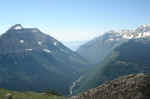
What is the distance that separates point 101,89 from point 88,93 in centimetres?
227

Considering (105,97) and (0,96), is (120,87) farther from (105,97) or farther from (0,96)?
(0,96)

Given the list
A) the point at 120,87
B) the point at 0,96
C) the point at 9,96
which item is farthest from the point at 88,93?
the point at 0,96

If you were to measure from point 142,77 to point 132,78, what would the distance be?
3.91ft

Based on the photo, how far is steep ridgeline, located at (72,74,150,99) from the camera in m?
20.4

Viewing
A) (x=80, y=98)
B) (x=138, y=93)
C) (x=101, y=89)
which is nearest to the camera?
(x=138, y=93)

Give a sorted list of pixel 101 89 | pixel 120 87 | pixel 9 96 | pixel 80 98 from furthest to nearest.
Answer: pixel 9 96
pixel 80 98
pixel 101 89
pixel 120 87

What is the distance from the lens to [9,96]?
28.1m

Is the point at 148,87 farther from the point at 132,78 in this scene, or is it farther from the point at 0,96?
the point at 0,96

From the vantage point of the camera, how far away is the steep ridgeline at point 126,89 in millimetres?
20422

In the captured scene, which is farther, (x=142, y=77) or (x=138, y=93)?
(x=142, y=77)

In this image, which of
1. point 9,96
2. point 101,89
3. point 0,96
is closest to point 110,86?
point 101,89

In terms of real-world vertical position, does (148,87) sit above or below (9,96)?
above

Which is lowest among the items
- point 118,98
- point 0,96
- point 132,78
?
point 0,96

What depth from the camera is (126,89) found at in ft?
69.5
